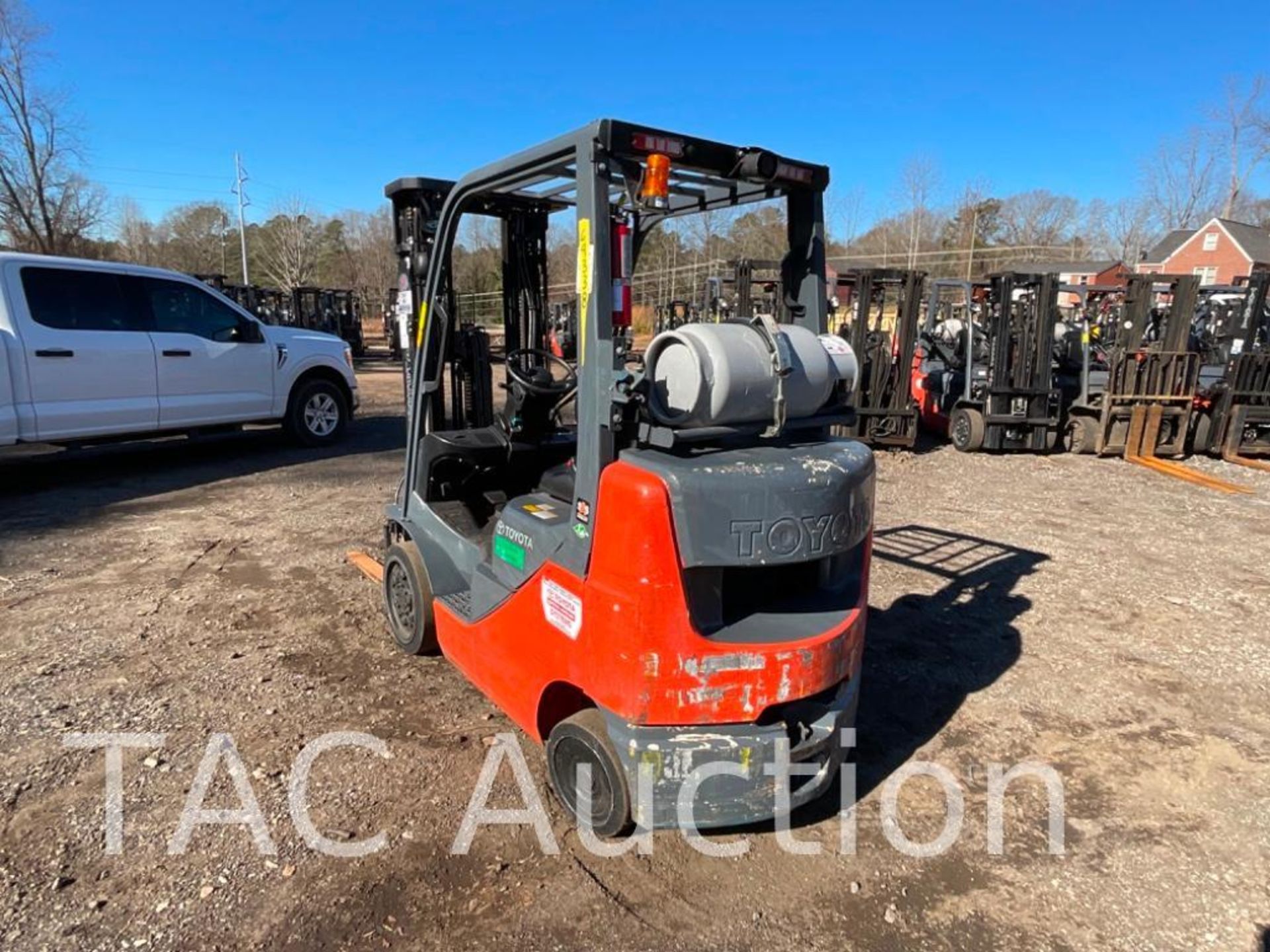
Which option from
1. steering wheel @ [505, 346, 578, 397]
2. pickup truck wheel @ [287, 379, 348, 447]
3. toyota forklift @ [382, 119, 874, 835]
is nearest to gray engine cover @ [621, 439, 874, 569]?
toyota forklift @ [382, 119, 874, 835]

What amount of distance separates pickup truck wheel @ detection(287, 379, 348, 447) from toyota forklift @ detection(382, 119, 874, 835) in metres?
7.18

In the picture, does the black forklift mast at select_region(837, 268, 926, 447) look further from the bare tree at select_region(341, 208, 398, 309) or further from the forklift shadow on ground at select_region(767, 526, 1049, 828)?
the bare tree at select_region(341, 208, 398, 309)

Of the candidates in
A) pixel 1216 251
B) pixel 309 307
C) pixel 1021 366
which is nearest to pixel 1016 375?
pixel 1021 366

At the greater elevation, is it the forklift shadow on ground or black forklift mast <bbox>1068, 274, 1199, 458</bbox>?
black forklift mast <bbox>1068, 274, 1199, 458</bbox>

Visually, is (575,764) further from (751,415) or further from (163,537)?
(163,537)

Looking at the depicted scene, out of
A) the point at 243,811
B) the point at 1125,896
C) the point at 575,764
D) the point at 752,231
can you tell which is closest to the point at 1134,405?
the point at 1125,896

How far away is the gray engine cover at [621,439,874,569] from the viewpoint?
7.63 feet

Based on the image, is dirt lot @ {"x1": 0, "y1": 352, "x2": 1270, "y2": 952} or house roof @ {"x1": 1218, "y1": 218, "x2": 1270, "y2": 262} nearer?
dirt lot @ {"x1": 0, "y1": 352, "x2": 1270, "y2": 952}

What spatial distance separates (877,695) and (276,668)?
3142 mm

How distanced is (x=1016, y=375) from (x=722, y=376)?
9.65 metres

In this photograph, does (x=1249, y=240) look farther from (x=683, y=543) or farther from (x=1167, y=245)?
(x=683, y=543)

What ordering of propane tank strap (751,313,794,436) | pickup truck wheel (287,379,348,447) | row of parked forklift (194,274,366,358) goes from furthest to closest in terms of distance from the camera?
Result: row of parked forklift (194,274,366,358)
pickup truck wheel (287,379,348,447)
propane tank strap (751,313,794,436)

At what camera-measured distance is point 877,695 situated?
3.91 meters

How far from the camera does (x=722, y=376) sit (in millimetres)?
2383
